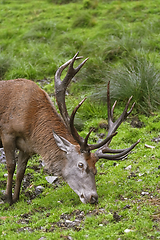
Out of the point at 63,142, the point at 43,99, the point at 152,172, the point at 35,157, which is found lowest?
the point at 35,157

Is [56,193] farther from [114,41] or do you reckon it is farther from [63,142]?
[114,41]

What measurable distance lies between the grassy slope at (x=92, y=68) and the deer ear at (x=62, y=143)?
92cm

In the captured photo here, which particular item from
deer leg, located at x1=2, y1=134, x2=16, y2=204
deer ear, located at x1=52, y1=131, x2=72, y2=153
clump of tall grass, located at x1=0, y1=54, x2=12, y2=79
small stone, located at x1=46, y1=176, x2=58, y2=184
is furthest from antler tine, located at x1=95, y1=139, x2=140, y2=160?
clump of tall grass, located at x1=0, y1=54, x2=12, y2=79

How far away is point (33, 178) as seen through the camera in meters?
7.96

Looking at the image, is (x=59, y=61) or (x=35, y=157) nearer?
(x=35, y=157)

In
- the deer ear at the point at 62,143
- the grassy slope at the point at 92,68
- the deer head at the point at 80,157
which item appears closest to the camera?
the grassy slope at the point at 92,68

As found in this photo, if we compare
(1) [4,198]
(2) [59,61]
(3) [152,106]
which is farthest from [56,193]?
(2) [59,61]

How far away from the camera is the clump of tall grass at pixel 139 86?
9961 mm

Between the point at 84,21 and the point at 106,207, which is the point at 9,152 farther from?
the point at 84,21

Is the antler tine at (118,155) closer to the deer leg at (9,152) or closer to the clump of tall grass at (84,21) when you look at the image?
the deer leg at (9,152)

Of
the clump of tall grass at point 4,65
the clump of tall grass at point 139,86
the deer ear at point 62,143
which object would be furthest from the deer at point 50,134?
the clump of tall grass at point 4,65

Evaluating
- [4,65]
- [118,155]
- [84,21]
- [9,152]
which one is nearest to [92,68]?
[4,65]

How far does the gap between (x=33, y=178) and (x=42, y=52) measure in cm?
793

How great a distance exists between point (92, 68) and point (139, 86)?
Answer: 2383 millimetres
